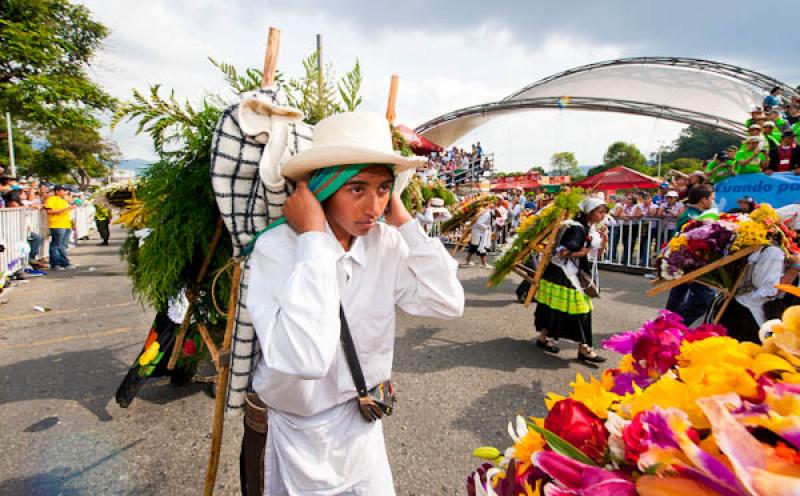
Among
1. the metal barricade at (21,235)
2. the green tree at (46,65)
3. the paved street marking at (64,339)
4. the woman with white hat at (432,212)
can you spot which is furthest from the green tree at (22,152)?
the woman with white hat at (432,212)

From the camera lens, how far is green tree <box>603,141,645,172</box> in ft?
204

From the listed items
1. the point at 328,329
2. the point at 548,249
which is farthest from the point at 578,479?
the point at 548,249

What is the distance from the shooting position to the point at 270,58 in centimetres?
162

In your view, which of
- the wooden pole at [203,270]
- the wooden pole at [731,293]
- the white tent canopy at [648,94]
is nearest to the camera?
the wooden pole at [203,270]

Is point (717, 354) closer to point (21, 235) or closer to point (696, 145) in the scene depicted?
point (21, 235)

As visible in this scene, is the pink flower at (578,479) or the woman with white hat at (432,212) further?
the woman with white hat at (432,212)

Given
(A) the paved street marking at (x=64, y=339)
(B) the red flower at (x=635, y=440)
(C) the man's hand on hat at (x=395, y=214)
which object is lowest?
(A) the paved street marking at (x=64, y=339)

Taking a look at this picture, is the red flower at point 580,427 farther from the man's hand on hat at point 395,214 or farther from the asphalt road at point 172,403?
the asphalt road at point 172,403

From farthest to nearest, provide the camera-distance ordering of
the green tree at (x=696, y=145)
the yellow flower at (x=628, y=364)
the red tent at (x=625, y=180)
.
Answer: the green tree at (x=696, y=145), the red tent at (x=625, y=180), the yellow flower at (x=628, y=364)

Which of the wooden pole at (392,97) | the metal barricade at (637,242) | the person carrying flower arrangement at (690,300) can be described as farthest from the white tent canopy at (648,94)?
the wooden pole at (392,97)

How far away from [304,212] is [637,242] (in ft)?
33.7

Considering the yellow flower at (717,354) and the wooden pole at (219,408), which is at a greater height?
the yellow flower at (717,354)

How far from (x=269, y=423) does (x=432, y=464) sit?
159cm

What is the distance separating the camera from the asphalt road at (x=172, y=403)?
2.55 m
